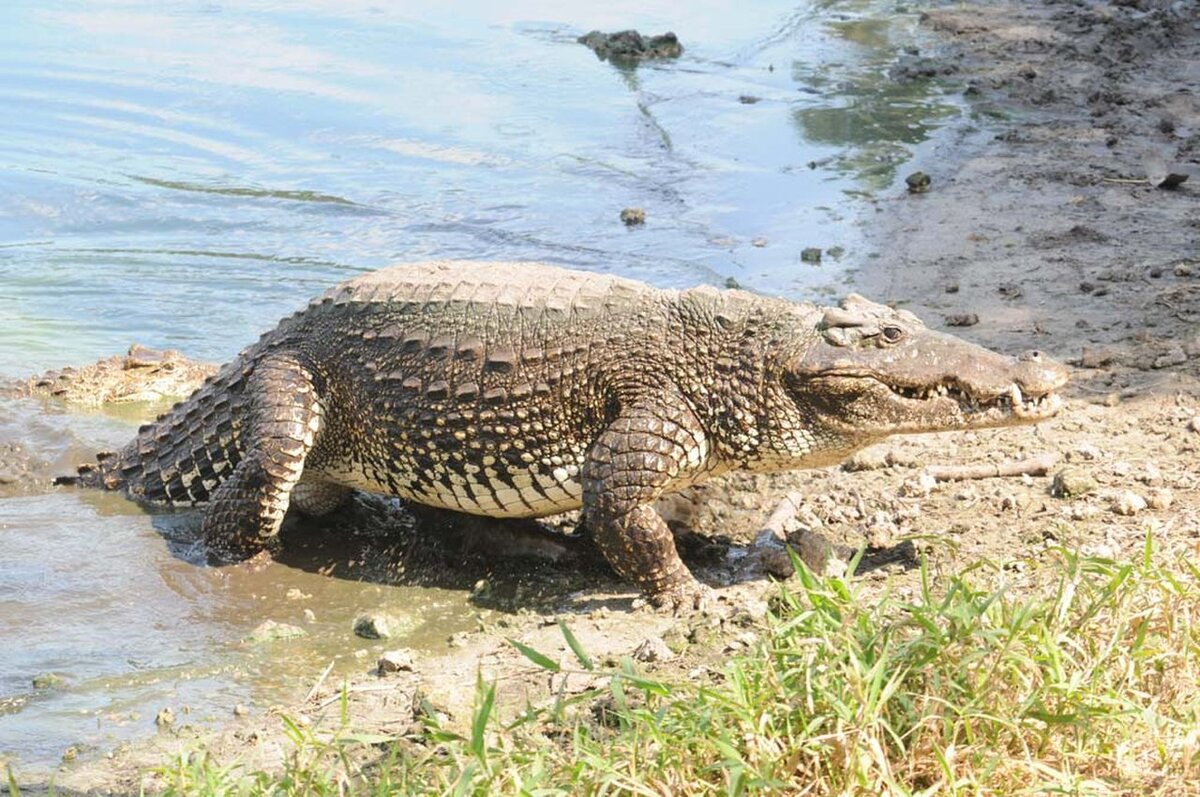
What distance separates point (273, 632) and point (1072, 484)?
3.35m

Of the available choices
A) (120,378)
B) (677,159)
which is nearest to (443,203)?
(677,159)

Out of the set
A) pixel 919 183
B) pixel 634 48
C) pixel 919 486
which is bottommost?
pixel 919 486

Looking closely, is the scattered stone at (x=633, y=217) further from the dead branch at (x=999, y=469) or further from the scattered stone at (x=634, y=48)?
the scattered stone at (x=634, y=48)

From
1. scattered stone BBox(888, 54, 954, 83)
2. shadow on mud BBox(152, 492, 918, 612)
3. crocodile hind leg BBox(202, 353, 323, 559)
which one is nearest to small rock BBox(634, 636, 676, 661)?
shadow on mud BBox(152, 492, 918, 612)

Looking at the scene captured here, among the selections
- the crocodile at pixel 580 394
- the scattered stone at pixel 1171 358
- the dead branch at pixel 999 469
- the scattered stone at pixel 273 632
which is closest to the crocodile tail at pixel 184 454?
the crocodile at pixel 580 394

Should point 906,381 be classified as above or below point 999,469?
above

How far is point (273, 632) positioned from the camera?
5422mm

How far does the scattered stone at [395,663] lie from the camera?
499cm

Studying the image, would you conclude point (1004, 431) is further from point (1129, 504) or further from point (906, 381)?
point (906, 381)

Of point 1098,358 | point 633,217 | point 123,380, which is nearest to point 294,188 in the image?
point 633,217

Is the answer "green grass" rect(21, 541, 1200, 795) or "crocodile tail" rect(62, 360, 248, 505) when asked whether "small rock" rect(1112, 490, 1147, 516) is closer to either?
"green grass" rect(21, 541, 1200, 795)

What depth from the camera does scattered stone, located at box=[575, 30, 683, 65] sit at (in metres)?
16.9

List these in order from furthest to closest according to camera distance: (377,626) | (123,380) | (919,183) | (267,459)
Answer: (919,183) → (123,380) → (267,459) → (377,626)

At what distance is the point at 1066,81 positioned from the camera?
13688mm
